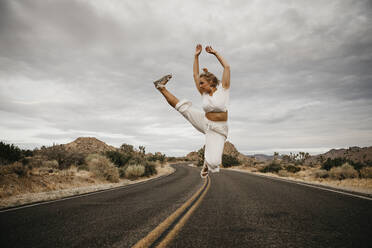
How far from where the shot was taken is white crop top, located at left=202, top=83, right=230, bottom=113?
2.65 metres

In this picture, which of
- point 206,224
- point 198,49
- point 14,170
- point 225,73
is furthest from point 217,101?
point 14,170

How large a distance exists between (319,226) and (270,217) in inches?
43.3

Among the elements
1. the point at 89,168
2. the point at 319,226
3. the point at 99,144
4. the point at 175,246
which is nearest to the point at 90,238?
the point at 175,246

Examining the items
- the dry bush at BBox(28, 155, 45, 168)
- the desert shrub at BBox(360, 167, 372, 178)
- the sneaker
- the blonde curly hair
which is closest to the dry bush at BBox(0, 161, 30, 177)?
the dry bush at BBox(28, 155, 45, 168)

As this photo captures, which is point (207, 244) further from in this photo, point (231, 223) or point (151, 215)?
point (151, 215)

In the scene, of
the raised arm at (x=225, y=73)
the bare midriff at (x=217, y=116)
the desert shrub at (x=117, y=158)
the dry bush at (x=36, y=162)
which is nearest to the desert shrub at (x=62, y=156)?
the dry bush at (x=36, y=162)

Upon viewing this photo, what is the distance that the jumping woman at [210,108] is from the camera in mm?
2699

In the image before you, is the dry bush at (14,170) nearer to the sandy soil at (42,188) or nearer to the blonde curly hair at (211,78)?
the sandy soil at (42,188)

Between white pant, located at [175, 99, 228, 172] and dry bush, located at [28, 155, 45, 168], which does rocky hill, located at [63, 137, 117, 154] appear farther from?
white pant, located at [175, 99, 228, 172]

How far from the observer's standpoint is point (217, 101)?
2.65 meters

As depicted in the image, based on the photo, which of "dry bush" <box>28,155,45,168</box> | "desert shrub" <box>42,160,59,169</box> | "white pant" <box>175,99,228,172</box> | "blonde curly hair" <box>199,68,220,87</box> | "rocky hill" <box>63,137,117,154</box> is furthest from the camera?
"rocky hill" <box>63,137,117,154</box>

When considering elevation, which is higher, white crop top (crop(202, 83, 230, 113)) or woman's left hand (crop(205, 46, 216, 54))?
woman's left hand (crop(205, 46, 216, 54))

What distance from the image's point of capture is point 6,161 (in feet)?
45.2

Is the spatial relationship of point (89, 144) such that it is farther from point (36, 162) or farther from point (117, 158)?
point (36, 162)
